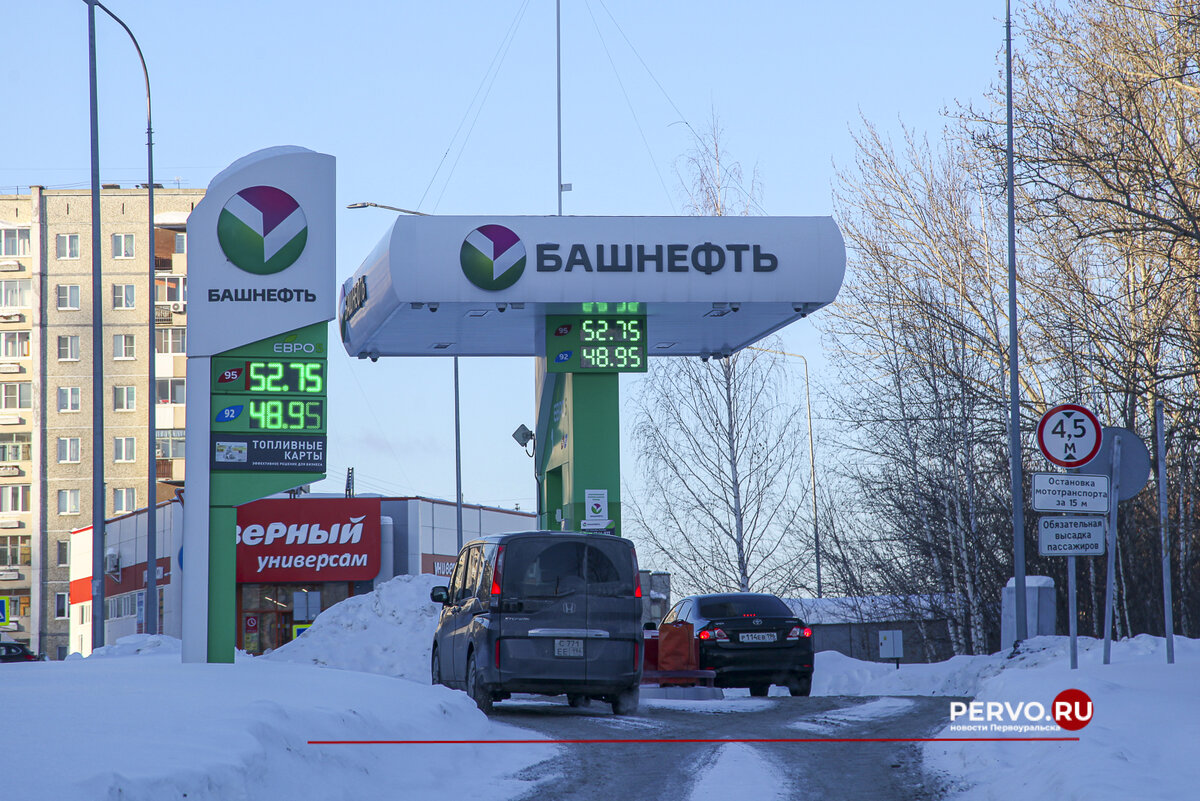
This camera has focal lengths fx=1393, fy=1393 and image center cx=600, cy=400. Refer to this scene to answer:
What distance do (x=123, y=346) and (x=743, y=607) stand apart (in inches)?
2835

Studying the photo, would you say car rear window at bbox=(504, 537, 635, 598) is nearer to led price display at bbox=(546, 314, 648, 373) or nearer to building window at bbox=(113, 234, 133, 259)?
led price display at bbox=(546, 314, 648, 373)

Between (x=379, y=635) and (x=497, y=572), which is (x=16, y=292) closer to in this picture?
(x=379, y=635)

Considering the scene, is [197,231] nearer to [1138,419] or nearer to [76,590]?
[1138,419]

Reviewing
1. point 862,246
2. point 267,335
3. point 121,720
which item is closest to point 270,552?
point 862,246

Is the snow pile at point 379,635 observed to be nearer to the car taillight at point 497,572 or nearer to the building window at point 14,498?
the car taillight at point 497,572

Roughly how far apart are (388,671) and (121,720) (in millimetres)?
21087

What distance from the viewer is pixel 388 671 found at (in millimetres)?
29359

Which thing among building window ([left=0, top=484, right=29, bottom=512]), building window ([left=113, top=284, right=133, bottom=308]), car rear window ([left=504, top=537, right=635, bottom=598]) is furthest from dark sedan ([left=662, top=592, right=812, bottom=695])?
building window ([left=113, top=284, right=133, bottom=308])

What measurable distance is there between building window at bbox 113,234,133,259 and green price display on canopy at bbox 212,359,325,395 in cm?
7328

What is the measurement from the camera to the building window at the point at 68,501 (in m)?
82.1

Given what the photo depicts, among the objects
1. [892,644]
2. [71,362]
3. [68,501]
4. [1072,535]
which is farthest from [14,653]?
[71,362]

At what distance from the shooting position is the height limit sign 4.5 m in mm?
14406

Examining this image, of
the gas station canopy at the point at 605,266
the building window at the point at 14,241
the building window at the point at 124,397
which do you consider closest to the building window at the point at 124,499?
the building window at the point at 124,397

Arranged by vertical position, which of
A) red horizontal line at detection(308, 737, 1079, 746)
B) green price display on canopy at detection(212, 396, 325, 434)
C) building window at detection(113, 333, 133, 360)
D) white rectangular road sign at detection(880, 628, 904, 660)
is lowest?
white rectangular road sign at detection(880, 628, 904, 660)
